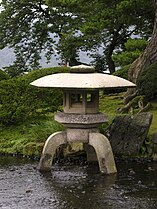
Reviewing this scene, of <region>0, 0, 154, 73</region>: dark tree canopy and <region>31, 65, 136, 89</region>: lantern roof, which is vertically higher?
<region>0, 0, 154, 73</region>: dark tree canopy

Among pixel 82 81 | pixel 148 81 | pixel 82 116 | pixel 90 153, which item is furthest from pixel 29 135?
pixel 148 81

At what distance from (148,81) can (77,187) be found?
4.82m

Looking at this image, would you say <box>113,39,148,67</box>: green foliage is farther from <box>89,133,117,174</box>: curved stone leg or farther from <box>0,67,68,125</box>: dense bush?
<box>89,133,117,174</box>: curved stone leg

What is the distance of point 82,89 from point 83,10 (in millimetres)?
9607

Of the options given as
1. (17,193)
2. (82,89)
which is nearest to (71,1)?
(82,89)

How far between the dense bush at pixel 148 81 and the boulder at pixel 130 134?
Result: 7.59ft

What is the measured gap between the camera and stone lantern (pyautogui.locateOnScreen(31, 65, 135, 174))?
25.6ft

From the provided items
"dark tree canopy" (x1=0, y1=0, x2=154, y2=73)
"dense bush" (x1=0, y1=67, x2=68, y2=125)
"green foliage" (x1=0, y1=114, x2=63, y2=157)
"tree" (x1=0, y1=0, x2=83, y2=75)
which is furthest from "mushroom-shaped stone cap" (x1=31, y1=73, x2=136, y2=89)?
"tree" (x1=0, y1=0, x2=83, y2=75)

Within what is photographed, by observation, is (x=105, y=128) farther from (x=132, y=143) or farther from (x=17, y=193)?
(x=17, y=193)

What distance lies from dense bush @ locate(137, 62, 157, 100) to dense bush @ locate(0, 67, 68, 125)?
2076 mm

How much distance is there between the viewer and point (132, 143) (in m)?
9.02

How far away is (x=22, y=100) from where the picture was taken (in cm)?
1093

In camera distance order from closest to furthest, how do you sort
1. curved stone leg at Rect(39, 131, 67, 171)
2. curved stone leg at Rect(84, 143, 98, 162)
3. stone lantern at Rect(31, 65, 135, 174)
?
stone lantern at Rect(31, 65, 135, 174) → curved stone leg at Rect(39, 131, 67, 171) → curved stone leg at Rect(84, 143, 98, 162)

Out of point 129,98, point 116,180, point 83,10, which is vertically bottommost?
point 116,180
